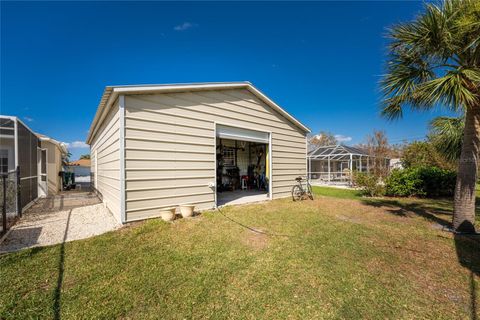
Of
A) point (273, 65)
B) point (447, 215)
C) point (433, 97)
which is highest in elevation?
point (273, 65)

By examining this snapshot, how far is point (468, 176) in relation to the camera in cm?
468

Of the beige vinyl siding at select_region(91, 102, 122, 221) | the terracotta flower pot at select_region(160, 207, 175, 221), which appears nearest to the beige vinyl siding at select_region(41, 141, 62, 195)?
the beige vinyl siding at select_region(91, 102, 122, 221)

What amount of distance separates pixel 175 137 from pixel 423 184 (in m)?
11.6

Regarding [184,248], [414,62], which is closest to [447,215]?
[414,62]

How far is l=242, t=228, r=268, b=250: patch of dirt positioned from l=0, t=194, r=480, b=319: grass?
0.02 metres

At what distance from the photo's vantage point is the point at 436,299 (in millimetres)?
2354

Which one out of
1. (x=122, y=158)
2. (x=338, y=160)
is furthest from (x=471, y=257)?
(x=338, y=160)

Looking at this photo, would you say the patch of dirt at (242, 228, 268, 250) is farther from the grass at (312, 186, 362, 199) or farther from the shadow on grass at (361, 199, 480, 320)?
the grass at (312, 186, 362, 199)

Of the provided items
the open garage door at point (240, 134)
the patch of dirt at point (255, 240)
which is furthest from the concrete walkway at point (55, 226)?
the open garage door at point (240, 134)

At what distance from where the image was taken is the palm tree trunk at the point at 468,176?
4.63 meters

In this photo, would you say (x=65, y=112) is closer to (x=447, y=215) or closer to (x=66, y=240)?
(x=66, y=240)

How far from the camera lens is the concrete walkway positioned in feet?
12.7

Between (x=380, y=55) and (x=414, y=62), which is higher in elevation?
(x=380, y=55)

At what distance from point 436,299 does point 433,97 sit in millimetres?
3734
